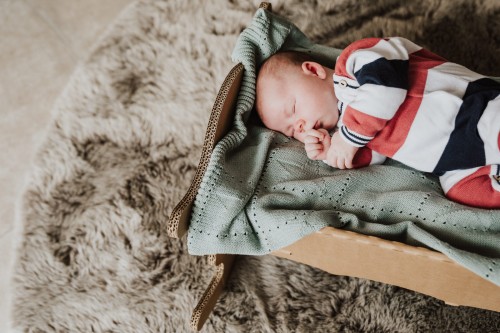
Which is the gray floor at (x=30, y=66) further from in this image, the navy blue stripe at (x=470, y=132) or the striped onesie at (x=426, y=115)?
the navy blue stripe at (x=470, y=132)

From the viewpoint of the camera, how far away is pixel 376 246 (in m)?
0.97

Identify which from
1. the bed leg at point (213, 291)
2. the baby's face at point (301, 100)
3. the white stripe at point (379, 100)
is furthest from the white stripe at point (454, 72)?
the bed leg at point (213, 291)

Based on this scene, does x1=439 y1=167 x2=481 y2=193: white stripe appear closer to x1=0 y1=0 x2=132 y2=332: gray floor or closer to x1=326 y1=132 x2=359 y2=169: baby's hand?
x1=326 y1=132 x2=359 y2=169: baby's hand

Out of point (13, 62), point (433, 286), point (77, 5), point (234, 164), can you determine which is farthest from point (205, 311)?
point (77, 5)

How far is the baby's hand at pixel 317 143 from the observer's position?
3.74ft

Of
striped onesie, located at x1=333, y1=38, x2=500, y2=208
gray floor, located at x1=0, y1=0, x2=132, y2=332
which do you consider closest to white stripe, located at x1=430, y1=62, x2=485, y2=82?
striped onesie, located at x1=333, y1=38, x2=500, y2=208

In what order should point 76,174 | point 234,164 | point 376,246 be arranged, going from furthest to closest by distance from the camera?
1. point 76,174
2. point 234,164
3. point 376,246

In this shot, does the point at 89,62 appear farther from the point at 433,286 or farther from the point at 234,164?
the point at 433,286

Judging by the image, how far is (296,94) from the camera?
1.13m

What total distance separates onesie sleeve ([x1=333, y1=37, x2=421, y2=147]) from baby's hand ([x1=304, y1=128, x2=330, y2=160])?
7cm

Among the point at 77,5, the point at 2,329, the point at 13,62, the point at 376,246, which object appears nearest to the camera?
the point at 376,246

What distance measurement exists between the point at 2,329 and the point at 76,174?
1.47 ft

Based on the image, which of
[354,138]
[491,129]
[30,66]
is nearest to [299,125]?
[354,138]

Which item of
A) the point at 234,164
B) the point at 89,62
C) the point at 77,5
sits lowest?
the point at 234,164
